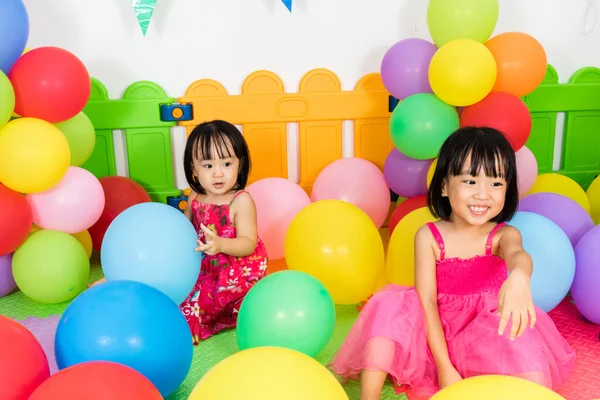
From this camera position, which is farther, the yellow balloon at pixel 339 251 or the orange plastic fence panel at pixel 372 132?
the orange plastic fence panel at pixel 372 132

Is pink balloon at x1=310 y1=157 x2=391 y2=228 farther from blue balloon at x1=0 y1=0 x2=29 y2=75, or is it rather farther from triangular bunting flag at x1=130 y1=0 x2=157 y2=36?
blue balloon at x1=0 y1=0 x2=29 y2=75

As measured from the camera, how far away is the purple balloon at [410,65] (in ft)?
7.77

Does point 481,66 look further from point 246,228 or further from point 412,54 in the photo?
point 246,228

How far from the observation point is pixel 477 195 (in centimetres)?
150

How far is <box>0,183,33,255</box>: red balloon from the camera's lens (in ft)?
6.46

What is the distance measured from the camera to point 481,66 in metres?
2.13

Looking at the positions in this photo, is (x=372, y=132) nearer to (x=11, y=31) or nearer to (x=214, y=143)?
(x=214, y=143)

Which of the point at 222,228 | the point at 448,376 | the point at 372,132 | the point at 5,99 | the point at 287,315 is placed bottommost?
the point at 448,376

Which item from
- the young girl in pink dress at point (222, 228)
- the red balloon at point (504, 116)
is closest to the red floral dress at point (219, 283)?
the young girl in pink dress at point (222, 228)

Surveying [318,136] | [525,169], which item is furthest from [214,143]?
[525,169]

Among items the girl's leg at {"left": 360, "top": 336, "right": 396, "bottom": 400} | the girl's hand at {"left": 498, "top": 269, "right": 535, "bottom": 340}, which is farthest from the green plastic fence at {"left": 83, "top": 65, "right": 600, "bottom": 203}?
the girl's hand at {"left": 498, "top": 269, "right": 535, "bottom": 340}

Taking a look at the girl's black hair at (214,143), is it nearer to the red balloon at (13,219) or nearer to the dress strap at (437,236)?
the red balloon at (13,219)

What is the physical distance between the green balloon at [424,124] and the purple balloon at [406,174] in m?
0.11

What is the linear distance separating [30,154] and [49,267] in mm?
409
